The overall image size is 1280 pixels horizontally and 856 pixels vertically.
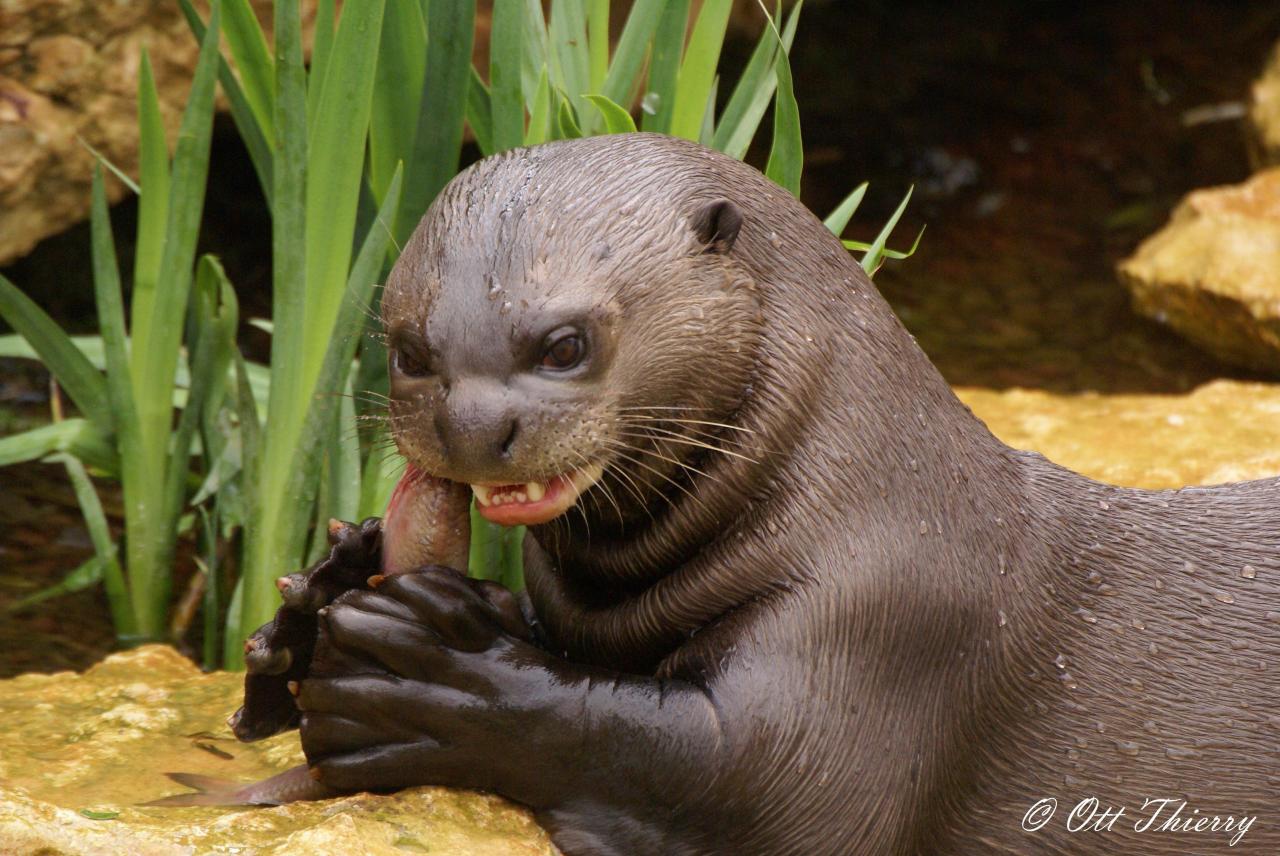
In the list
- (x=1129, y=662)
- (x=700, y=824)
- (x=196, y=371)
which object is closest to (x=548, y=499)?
(x=700, y=824)

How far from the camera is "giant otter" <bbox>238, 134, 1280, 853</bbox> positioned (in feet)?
6.52

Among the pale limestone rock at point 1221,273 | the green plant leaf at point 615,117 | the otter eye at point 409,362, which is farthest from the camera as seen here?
the pale limestone rock at point 1221,273

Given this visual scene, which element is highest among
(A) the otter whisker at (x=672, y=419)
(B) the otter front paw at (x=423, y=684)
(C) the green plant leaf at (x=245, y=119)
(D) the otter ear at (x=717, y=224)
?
(C) the green plant leaf at (x=245, y=119)

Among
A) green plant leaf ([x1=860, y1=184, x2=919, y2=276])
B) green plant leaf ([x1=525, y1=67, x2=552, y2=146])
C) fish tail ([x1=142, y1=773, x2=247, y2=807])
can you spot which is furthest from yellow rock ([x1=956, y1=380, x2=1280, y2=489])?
fish tail ([x1=142, y1=773, x2=247, y2=807])

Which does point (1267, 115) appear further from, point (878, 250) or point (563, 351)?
point (563, 351)

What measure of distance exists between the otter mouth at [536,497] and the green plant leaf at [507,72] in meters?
0.93

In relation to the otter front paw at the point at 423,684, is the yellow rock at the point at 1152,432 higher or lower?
higher

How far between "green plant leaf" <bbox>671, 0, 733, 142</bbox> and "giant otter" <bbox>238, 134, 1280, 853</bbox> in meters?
0.74

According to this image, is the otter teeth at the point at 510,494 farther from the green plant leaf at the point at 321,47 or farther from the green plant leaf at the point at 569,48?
the green plant leaf at the point at 569,48

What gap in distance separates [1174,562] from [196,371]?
1.80 meters

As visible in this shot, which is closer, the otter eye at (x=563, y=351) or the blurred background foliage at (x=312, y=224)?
the otter eye at (x=563, y=351)

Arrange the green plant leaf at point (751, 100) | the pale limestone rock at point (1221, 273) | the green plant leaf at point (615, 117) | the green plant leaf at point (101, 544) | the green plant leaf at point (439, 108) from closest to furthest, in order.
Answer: the green plant leaf at point (615, 117) → the green plant leaf at point (439, 108) → the green plant leaf at point (751, 100) → the green plant leaf at point (101, 544) → the pale limestone rock at point (1221, 273)

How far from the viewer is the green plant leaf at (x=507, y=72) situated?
8.91 feet

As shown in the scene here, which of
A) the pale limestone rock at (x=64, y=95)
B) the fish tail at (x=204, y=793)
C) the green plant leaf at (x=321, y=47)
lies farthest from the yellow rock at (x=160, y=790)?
the pale limestone rock at (x=64, y=95)
